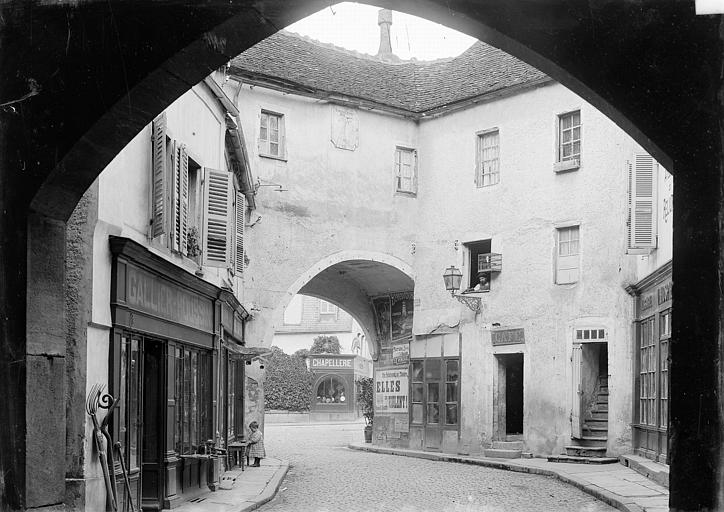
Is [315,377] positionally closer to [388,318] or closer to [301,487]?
[388,318]

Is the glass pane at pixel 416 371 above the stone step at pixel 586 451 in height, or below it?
above

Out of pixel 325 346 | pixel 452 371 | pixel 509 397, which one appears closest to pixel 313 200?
pixel 452 371

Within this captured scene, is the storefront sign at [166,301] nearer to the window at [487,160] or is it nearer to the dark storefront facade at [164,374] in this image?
the dark storefront facade at [164,374]

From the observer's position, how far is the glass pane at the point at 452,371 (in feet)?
77.8

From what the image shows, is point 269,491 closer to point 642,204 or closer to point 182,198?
point 182,198

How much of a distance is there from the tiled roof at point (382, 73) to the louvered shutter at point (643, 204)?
5308 mm

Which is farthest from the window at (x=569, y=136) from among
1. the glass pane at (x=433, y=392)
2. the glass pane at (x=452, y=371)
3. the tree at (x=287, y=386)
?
the tree at (x=287, y=386)

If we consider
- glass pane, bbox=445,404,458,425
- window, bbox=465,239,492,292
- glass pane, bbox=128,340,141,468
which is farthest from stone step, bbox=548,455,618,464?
glass pane, bbox=128,340,141,468

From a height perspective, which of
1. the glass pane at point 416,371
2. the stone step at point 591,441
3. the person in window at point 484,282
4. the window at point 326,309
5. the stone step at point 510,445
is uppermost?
the person in window at point 484,282

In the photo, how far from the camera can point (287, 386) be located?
49.1 m

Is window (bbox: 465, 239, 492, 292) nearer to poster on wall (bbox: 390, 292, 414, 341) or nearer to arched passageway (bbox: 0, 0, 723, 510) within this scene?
poster on wall (bbox: 390, 292, 414, 341)

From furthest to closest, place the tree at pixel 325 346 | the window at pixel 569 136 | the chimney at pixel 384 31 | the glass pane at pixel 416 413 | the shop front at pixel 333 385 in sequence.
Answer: the tree at pixel 325 346
the shop front at pixel 333 385
the chimney at pixel 384 31
the glass pane at pixel 416 413
the window at pixel 569 136

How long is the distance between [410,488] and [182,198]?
5.88 metres

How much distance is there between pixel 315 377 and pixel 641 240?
32503 millimetres
